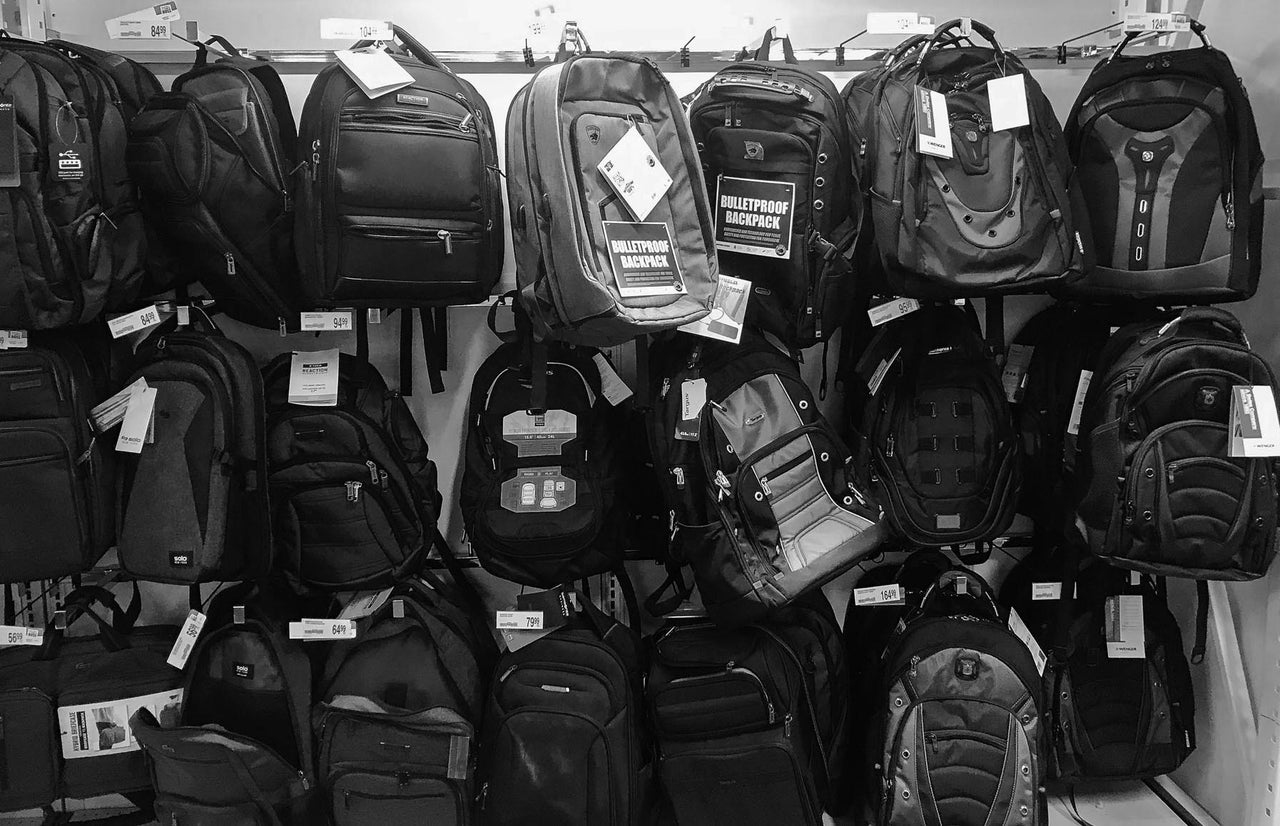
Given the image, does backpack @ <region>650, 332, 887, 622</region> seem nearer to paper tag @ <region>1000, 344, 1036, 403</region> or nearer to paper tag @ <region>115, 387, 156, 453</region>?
paper tag @ <region>1000, 344, 1036, 403</region>

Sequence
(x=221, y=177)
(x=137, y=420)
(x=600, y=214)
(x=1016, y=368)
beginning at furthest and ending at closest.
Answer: (x=1016, y=368)
(x=137, y=420)
(x=221, y=177)
(x=600, y=214)

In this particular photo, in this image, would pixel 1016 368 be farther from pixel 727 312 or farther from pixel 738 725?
pixel 738 725

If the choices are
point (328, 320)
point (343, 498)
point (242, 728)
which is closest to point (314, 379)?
point (328, 320)

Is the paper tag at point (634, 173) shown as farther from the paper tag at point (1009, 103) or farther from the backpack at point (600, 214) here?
the paper tag at point (1009, 103)

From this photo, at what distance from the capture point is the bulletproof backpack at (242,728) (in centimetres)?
191

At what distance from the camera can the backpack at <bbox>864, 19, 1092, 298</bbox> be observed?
1.86 metres

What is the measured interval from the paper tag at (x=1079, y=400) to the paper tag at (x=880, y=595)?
570 mm

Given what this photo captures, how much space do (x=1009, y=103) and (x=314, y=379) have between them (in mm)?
1726

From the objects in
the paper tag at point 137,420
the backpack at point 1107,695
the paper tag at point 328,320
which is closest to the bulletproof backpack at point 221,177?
the paper tag at point 328,320

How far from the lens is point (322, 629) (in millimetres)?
2025

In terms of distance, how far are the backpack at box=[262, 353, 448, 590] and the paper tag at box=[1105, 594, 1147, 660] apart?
1762 mm

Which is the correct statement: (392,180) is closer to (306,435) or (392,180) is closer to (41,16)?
(306,435)

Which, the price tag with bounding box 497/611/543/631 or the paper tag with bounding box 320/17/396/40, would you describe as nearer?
the paper tag with bounding box 320/17/396/40

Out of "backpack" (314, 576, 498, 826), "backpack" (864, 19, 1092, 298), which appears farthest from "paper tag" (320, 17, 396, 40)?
"backpack" (314, 576, 498, 826)
